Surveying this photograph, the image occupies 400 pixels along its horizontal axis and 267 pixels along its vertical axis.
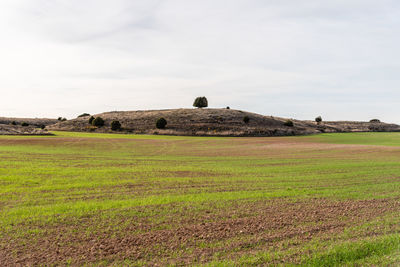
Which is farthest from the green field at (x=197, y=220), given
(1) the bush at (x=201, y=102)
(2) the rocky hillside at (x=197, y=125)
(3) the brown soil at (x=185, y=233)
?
(1) the bush at (x=201, y=102)

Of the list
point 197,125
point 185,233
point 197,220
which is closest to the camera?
point 185,233

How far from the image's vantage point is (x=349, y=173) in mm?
16016

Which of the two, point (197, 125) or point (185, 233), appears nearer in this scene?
point (185, 233)

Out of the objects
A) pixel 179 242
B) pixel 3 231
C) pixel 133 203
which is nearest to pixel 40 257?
pixel 3 231

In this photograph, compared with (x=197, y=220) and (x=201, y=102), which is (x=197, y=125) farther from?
(x=197, y=220)

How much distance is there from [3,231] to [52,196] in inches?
133

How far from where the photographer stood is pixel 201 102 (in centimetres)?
9319

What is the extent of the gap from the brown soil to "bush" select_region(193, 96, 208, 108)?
84.5 metres

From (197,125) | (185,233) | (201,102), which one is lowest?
(185,233)

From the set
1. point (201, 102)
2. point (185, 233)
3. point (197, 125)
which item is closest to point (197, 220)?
point (185, 233)

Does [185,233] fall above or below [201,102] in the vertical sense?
below

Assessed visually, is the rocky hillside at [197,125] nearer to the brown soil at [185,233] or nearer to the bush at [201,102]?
the bush at [201,102]

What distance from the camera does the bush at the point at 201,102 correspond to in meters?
93.2

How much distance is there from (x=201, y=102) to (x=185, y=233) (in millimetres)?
86862
